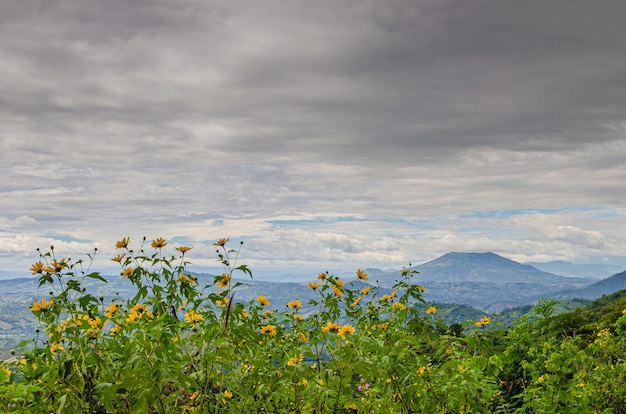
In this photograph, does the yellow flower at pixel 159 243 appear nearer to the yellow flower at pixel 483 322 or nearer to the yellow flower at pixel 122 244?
the yellow flower at pixel 122 244

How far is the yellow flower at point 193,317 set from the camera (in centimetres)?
510

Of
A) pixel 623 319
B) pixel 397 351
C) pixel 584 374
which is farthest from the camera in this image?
pixel 623 319

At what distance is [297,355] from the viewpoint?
16.2 feet

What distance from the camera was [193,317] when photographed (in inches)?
201

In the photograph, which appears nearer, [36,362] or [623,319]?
[36,362]

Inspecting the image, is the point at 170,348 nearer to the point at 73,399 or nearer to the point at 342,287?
the point at 73,399

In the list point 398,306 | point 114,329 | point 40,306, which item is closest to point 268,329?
point 114,329

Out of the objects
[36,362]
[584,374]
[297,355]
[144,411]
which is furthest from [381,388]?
[584,374]

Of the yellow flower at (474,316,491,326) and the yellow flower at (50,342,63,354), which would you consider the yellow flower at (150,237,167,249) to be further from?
the yellow flower at (474,316,491,326)

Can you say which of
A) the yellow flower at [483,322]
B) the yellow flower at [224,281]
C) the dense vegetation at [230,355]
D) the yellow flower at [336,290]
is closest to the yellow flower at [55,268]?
the dense vegetation at [230,355]

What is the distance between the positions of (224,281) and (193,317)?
482 mm

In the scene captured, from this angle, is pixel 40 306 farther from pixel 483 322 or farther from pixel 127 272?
pixel 483 322

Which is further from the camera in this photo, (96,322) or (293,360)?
(293,360)

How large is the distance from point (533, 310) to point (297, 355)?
17.9 ft
